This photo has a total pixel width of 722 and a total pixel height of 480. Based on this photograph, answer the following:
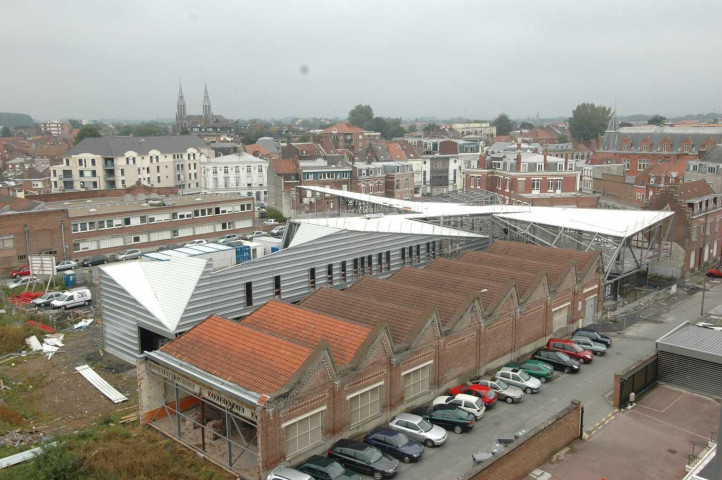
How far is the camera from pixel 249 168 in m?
80.6

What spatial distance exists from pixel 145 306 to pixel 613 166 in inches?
2701

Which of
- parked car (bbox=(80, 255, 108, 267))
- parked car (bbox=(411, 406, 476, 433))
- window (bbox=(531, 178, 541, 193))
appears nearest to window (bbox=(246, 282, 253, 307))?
parked car (bbox=(411, 406, 476, 433))

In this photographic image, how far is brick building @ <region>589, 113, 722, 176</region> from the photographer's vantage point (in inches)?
2936

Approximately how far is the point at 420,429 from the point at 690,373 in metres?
12.9

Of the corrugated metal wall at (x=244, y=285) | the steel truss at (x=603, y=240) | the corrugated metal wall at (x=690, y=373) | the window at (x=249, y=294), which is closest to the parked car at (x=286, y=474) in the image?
the corrugated metal wall at (x=244, y=285)

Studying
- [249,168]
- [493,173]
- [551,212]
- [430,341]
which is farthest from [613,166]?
[430,341]

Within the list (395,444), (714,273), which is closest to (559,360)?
(395,444)

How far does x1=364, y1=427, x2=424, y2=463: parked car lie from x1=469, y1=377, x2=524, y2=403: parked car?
5.55 metres

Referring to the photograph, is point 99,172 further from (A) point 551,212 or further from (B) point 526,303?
(B) point 526,303

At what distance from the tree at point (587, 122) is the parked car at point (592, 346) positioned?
5583 inches

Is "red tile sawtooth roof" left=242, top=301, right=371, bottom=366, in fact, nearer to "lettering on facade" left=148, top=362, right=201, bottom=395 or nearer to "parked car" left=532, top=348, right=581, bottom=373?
"lettering on facade" left=148, top=362, right=201, bottom=395

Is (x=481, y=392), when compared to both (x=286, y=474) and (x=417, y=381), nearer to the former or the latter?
(x=417, y=381)

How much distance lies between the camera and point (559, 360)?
28141mm

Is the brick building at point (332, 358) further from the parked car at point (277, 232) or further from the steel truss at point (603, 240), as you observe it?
the parked car at point (277, 232)
